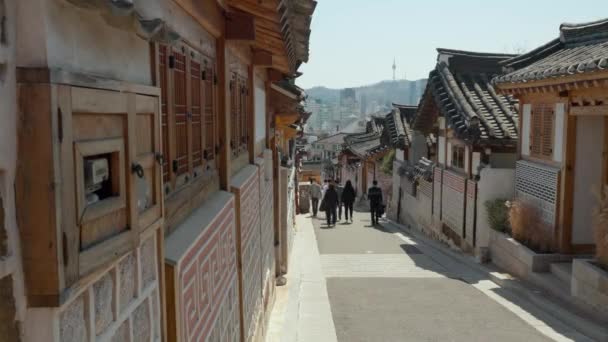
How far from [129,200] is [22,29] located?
833mm

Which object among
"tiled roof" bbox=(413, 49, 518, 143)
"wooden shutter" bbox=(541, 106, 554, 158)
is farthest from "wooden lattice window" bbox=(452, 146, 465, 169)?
"wooden shutter" bbox=(541, 106, 554, 158)

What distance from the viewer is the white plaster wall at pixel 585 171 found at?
1143cm

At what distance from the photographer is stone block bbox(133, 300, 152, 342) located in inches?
101

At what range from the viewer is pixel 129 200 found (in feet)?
7.77

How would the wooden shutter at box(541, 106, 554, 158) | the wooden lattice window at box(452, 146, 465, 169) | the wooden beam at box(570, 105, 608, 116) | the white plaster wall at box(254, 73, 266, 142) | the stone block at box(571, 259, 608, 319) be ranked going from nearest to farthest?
the stone block at box(571, 259, 608, 319) → the white plaster wall at box(254, 73, 266, 142) → the wooden beam at box(570, 105, 608, 116) → the wooden shutter at box(541, 106, 554, 158) → the wooden lattice window at box(452, 146, 465, 169)

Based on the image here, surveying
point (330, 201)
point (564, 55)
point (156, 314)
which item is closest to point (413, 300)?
point (564, 55)

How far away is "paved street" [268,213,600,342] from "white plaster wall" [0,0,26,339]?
7.44 meters

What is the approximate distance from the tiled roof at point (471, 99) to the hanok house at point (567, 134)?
4.65 ft

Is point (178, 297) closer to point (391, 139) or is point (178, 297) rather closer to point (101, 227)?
point (101, 227)

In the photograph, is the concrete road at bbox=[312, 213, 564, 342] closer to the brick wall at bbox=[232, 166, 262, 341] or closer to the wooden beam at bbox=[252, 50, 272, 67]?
the brick wall at bbox=[232, 166, 262, 341]

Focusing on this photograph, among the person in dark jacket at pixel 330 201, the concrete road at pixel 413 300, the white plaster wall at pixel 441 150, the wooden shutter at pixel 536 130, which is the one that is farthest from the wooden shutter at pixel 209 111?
the person in dark jacket at pixel 330 201

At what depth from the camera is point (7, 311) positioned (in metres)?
1.70

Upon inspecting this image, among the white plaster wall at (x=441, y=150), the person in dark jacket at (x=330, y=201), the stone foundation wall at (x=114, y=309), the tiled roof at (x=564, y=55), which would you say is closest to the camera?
the stone foundation wall at (x=114, y=309)

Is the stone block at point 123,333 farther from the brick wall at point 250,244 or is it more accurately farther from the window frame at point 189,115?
the brick wall at point 250,244
